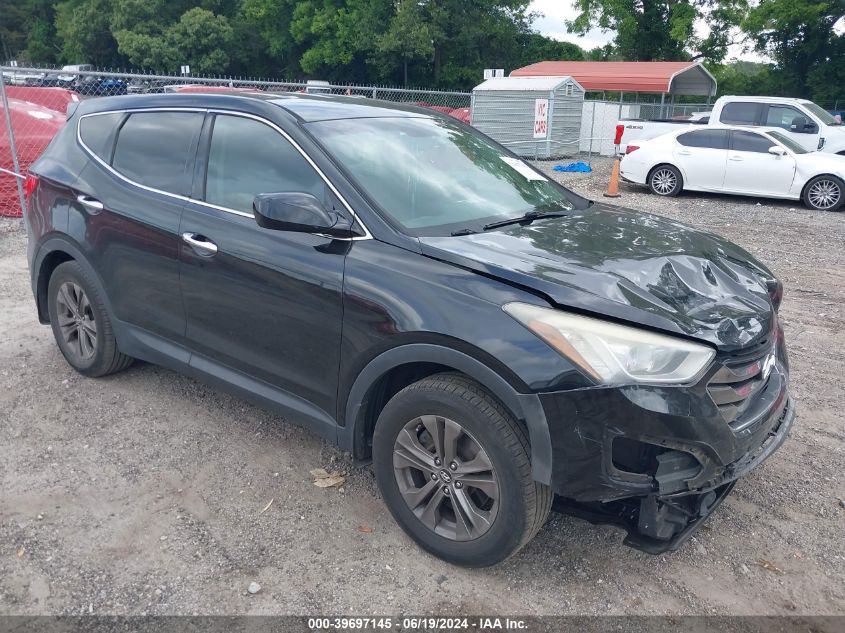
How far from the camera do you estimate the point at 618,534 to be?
320 centimetres

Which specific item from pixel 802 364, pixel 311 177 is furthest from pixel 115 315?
pixel 802 364

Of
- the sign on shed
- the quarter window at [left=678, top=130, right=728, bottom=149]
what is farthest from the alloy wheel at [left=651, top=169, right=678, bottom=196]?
the sign on shed

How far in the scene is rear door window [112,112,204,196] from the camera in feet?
12.3

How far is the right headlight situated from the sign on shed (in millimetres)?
17195

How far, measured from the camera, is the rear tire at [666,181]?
539 inches

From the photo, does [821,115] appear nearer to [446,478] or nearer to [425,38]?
[446,478]

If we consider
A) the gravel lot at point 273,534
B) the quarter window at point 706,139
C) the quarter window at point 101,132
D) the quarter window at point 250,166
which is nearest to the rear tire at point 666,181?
the quarter window at point 706,139

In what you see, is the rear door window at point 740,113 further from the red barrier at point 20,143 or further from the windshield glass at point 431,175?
the windshield glass at point 431,175

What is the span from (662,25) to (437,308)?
41055 millimetres

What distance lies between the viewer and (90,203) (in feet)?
13.5

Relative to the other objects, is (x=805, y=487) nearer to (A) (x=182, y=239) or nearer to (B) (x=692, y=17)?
(A) (x=182, y=239)

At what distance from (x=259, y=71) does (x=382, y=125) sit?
50.8 meters

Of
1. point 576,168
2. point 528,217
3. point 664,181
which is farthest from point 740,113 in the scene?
point 528,217

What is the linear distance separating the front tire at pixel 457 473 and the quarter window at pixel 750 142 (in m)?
12.1
